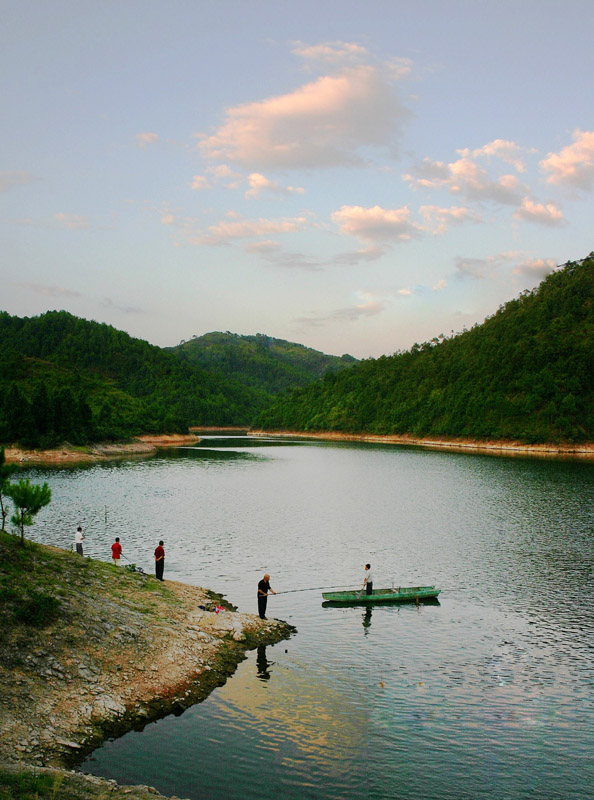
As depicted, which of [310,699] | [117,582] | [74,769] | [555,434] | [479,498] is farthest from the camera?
[555,434]

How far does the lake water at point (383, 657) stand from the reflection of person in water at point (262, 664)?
0.33ft

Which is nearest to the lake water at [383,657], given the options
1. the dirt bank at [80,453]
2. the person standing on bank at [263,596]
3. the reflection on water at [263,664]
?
the reflection on water at [263,664]

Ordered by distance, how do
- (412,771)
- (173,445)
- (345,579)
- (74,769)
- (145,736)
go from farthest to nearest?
(173,445)
(345,579)
(145,736)
(412,771)
(74,769)

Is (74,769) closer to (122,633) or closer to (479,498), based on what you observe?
(122,633)

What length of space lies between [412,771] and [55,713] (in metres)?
10.9

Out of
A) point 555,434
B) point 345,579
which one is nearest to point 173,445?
point 555,434

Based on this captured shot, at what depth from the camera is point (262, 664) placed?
2538 centimetres

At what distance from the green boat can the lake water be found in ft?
1.95

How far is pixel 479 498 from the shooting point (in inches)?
2985

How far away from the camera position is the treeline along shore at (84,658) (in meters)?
16.8

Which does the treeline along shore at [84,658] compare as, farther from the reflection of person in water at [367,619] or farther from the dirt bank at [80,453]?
the dirt bank at [80,453]

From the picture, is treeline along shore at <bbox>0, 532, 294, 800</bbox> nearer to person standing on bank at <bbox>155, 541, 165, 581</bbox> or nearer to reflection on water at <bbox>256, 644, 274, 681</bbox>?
reflection on water at <bbox>256, 644, 274, 681</bbox>

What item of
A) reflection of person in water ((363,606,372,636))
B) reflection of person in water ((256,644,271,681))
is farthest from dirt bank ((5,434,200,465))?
reflection of person in water ((256,644,271,681))

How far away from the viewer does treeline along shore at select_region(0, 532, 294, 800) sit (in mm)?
16766
